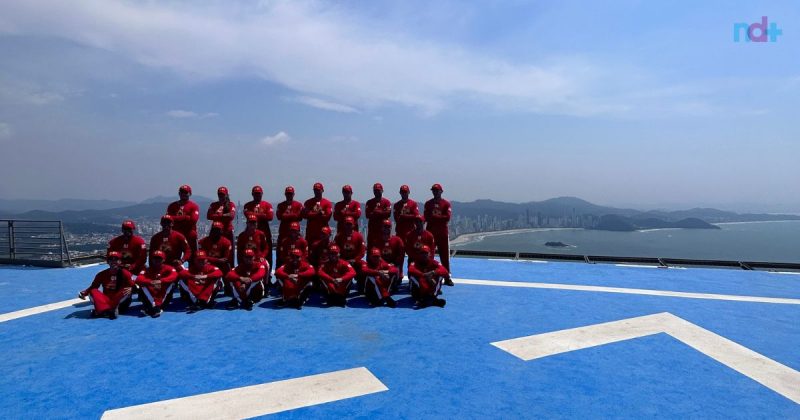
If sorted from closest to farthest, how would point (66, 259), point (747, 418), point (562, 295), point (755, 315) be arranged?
point (747, 418)
point (755, 315)
point (562, 295)
point (66, 259)

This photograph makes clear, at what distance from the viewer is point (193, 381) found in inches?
177

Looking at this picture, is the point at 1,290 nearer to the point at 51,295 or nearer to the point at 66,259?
the point at 51,295

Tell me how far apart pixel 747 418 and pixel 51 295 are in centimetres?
1125

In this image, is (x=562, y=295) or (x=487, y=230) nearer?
(x=562, y=295)

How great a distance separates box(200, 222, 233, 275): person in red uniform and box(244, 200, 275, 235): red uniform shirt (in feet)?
2.71

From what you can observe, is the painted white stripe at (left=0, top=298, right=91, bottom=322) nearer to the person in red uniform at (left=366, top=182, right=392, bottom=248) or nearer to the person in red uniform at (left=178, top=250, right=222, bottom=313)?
the person in red uniform at (left=178, top=250, right=222, bottom=313)

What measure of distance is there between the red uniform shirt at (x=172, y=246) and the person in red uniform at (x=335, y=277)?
262 centimetres

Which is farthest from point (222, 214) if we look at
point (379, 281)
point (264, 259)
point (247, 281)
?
point (379, 281)

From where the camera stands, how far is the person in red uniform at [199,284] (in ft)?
24.1

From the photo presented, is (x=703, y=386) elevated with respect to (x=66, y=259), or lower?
lower

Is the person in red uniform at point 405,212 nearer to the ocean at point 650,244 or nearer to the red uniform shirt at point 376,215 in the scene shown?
the red uniform shirt at point 376,215

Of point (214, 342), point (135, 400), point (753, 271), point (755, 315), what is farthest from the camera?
point (753, 271)

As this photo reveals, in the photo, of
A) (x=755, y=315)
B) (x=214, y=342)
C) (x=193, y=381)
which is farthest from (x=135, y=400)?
(x=755, y=315)

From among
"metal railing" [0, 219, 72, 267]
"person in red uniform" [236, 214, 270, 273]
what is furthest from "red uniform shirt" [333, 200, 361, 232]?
"metal railing" [0, 219, 72, 267]
